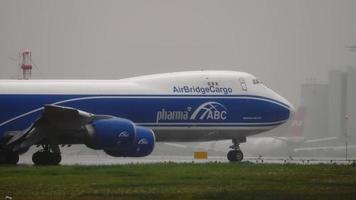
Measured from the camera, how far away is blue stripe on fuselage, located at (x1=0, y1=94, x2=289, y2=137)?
43.9 meters

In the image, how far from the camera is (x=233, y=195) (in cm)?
2702

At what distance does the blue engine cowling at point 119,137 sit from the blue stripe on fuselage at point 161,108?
11.5 ft

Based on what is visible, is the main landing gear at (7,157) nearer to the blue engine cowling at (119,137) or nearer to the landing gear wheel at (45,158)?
the landing gear wheel at (45,158)

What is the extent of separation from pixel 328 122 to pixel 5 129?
326 feet

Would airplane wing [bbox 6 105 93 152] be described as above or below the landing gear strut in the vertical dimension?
above

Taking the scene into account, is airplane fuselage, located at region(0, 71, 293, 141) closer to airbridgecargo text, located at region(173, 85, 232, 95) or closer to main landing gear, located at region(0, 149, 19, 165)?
airbridgecargo text, located at region(173, 85, 232, 95)

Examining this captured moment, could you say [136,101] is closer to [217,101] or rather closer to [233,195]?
[217,101]

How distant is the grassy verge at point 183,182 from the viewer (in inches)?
1073

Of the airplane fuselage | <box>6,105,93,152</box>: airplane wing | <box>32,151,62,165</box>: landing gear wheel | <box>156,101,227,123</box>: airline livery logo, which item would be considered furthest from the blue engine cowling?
<box>156,101,227,123</box>: airline livery logo

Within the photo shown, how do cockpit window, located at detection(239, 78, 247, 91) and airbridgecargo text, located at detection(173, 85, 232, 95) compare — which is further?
cockpit window, located at detection(239, 78, 247, 91)

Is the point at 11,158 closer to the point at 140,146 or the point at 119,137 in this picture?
the point at 119,137

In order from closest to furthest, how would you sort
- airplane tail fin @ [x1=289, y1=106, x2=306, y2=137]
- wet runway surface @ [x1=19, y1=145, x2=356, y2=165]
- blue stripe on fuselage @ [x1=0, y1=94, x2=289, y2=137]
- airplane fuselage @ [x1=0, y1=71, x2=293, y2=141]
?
1. blue stripe on fuselage @ [x1=0, y1=94, x2=289, y2=137]
2. airplane fuselage @ [x1=0, y1=71, x2=293, y2=141]
3. wet runway surface @ [x1=19, y1=145, x2=356, y2=165]
4. airplane tail fin @ [x1=289, y1=106, x2=306, y2=137]

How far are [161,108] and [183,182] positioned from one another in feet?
51.4

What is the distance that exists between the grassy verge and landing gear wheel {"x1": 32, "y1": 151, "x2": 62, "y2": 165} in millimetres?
5845
